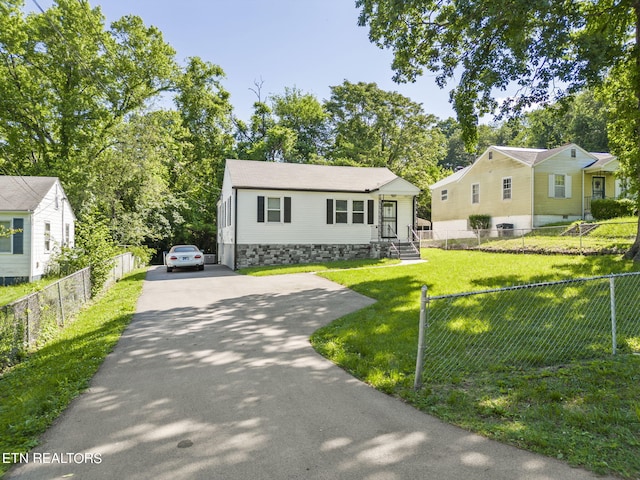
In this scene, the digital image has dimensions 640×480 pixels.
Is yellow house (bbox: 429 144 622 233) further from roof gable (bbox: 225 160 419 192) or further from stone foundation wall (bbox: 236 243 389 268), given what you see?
stone foundation wall (bbox: 236 243 389 268)

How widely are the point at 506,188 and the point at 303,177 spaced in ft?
49.6

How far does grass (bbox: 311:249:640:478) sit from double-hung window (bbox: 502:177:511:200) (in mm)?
21849

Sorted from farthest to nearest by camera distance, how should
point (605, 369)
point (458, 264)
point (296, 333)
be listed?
point (458, 264) < point (296, 333) < point (605, 369)

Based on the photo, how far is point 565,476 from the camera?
2789 mm

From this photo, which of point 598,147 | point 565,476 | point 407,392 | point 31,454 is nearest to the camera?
point 565,476

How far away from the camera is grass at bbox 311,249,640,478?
319 cm

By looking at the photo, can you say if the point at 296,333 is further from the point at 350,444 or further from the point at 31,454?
the point at 31,454

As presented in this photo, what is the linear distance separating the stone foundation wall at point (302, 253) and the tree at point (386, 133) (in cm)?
1813

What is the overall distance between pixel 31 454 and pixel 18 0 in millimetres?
29099

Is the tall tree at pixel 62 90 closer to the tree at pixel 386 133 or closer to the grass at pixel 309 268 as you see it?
the grass at pixel 309 268

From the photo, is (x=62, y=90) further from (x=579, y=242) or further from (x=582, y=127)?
(x=582, y=127)

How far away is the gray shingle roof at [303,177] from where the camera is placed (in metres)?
19.5

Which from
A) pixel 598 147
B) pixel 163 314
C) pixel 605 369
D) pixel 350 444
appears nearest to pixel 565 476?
pixel 350 444

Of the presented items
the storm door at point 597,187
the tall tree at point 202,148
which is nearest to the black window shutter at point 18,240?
the tall tree at point 202,148
